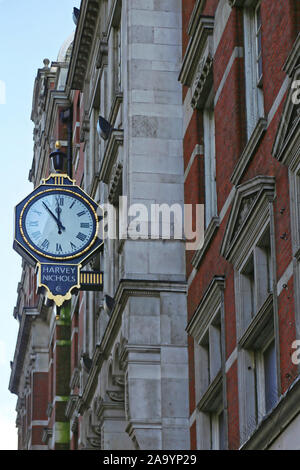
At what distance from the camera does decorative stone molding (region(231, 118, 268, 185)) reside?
1950cm

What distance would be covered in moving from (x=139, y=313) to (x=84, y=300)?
42.4 feet

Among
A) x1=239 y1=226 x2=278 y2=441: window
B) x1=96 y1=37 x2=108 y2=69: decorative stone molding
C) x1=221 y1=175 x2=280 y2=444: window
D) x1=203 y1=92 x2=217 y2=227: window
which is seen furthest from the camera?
x1=96 y1=37 x2=108 y2=69: decorative stone molding

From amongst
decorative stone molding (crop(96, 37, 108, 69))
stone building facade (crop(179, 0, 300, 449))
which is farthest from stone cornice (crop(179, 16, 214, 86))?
decorative stone molding (crop(96, 37, 108, 69))

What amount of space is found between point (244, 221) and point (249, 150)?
1.10 m

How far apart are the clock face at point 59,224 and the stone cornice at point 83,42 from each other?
8.62 meters

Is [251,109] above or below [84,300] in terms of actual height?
below

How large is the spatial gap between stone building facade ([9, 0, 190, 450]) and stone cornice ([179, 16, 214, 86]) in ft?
4.96

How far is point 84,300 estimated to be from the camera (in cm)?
3878

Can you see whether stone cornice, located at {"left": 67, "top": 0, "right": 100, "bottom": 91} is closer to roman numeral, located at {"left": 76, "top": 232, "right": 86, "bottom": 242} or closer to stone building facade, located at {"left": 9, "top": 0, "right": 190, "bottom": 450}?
stone building facade, located at {"left": 9, "top": 0, "right": 190, "bottom": 450}

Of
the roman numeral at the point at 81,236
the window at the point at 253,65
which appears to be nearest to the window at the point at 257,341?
the window at the point at 253,65

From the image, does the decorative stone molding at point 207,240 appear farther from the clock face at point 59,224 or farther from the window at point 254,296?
the clock face at point 59,224
